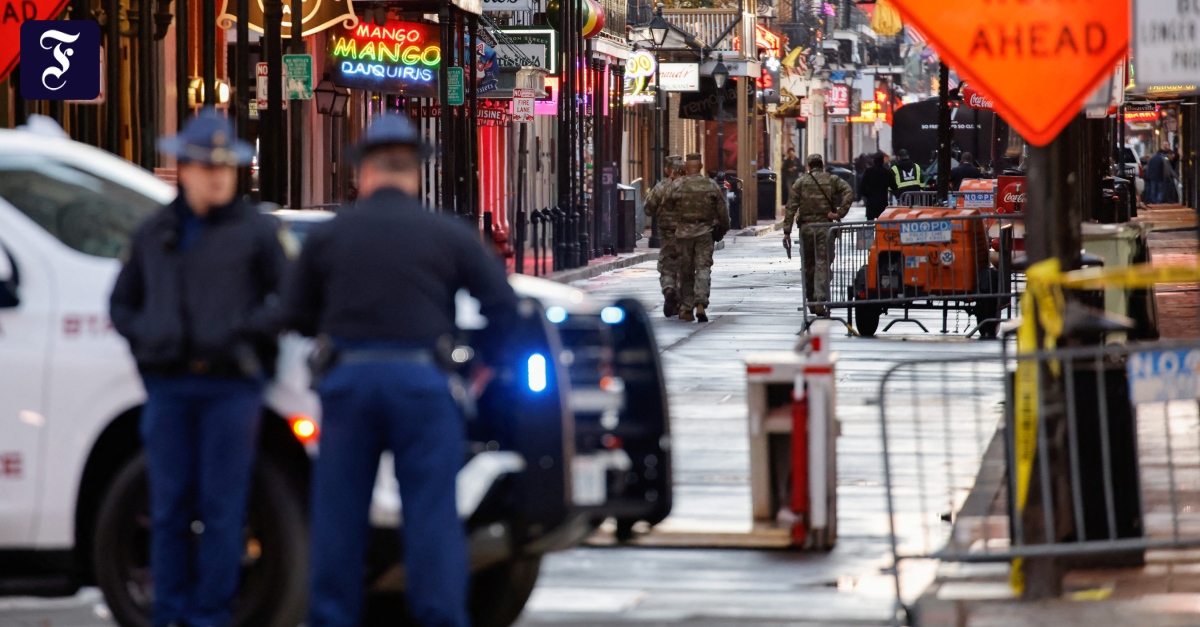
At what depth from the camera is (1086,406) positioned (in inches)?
321

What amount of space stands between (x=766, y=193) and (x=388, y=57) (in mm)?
30760

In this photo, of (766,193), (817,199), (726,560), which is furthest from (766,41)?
(726,560)

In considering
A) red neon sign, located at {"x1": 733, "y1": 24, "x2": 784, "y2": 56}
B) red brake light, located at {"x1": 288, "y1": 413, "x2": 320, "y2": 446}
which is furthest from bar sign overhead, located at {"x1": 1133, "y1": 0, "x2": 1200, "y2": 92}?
red neon sign, located at {"x1": 733, "y1": 24, "x2": 784, "y2": 56}

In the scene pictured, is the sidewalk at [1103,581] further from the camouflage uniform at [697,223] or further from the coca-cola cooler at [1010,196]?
the coca-cola cooler at [1010,196]

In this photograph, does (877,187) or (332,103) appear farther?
(877,187)

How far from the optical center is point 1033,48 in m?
7.77

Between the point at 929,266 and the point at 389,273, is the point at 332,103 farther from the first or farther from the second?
the point at 389,273

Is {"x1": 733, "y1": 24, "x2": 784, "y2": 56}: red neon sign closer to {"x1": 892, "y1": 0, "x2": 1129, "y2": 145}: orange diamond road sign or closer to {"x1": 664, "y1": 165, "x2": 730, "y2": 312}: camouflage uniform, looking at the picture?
{"x1": 664, "y1": 165, "x2": 730, "y2": 312}: camouflage uniform

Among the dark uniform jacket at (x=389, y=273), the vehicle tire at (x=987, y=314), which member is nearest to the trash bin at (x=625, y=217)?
the vehicle tire at (x=987, y=314)

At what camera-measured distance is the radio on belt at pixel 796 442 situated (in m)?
9.55

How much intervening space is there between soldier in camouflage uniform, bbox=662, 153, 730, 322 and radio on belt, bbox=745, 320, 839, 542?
42.6 ft

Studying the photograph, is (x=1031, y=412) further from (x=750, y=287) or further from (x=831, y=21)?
(x=831, y=21)

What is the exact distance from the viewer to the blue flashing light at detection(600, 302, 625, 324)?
7.96 m

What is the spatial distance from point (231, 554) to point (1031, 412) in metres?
3.03
